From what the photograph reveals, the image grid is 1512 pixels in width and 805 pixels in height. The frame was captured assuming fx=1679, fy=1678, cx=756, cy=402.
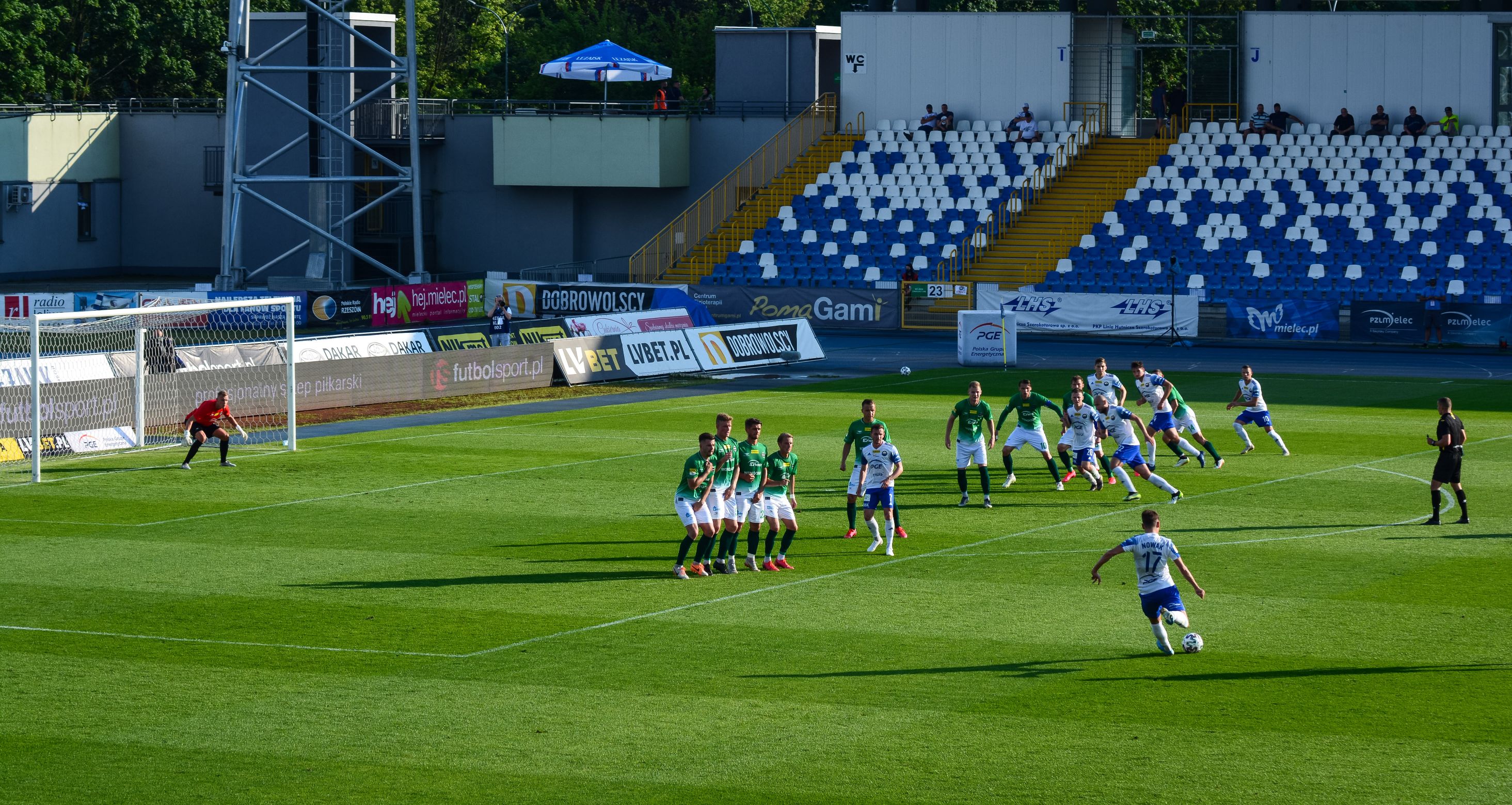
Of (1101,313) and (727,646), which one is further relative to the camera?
(1101,313)

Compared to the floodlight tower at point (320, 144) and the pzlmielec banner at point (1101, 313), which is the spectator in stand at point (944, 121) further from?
the floodlight tower at point (320, 144)

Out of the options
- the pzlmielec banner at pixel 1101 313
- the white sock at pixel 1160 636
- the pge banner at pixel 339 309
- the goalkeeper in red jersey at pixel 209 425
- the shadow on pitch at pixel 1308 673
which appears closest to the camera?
the shadow on pitch at pixel 1308 673

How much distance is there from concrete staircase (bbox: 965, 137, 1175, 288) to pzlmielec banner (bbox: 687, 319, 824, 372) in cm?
1050

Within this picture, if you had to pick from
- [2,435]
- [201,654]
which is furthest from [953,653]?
[2,435]

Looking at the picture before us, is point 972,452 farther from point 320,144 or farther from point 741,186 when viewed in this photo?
point 320,144

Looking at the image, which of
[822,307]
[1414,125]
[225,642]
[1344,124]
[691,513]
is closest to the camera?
[225,642]

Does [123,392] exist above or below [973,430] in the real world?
above

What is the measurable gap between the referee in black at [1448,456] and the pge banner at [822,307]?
3253 centimetres

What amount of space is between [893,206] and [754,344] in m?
15.8

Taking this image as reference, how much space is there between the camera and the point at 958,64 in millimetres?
62875

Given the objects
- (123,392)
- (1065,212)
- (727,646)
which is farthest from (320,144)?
(727,646)

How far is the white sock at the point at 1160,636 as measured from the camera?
51.3 feet

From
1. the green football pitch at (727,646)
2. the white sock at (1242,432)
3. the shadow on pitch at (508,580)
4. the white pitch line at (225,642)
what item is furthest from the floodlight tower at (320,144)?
the white pitch line at (225,642)

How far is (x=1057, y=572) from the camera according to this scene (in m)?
19.7
